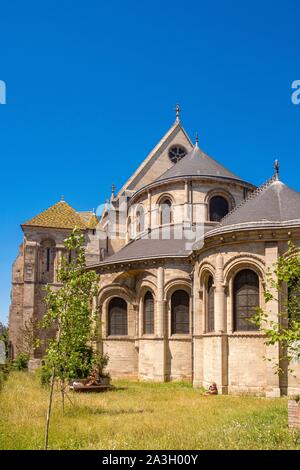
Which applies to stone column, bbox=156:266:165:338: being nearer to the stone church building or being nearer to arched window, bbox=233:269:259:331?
the stone church building

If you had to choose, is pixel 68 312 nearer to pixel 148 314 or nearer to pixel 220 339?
pixel 220 339

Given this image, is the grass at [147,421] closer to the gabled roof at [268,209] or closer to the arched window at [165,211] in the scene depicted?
the gabled roof at [268,209]

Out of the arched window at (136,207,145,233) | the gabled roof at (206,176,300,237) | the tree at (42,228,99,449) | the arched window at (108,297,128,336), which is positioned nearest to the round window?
the arched window at (136,207,145,233)

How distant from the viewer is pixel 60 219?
138 feet

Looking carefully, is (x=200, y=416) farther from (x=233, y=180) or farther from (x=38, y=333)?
(x=38, y=333)

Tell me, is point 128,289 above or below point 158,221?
below

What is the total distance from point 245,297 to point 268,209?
11.9 ft

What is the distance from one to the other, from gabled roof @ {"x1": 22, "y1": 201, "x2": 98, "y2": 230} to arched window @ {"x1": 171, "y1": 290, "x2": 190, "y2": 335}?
17.4 m

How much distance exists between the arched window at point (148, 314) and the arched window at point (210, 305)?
487 centimetres

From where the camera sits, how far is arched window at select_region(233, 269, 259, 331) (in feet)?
63.3

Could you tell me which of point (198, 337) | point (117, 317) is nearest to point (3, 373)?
point (117, 317)

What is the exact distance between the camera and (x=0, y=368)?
28.1 meters
